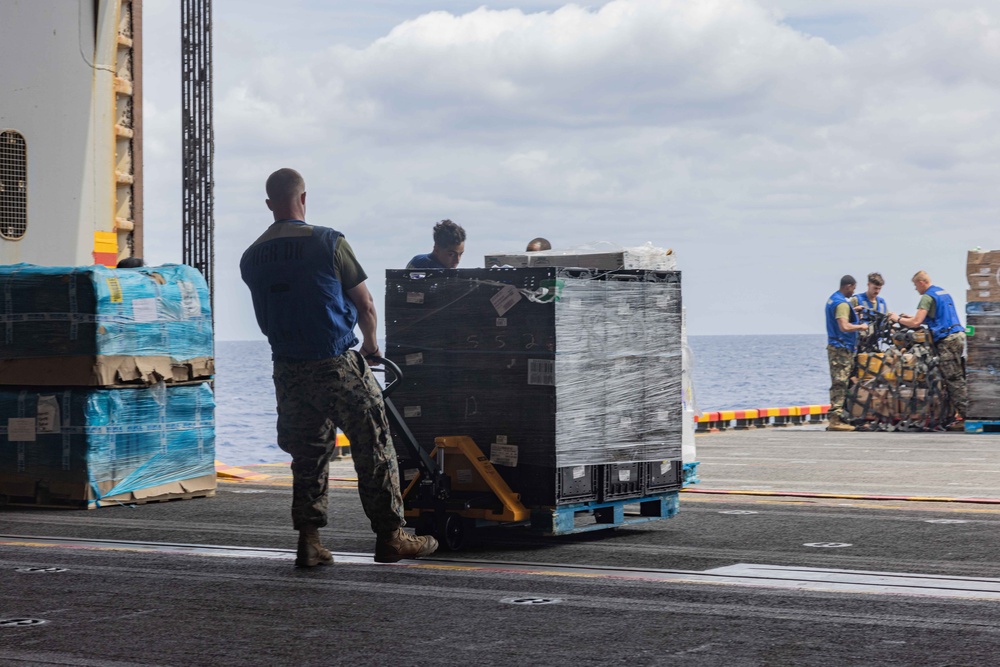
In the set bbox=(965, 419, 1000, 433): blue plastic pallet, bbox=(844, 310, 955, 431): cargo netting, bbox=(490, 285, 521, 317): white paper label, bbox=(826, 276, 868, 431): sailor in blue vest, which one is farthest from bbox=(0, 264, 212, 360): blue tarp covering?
bbox=(965, 419, 1000, 433): blue plastic pallet

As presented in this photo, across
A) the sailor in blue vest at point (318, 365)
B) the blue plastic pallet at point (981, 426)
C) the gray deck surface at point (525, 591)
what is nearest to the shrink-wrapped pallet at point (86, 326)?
the gray deck surface at point (525, 591)

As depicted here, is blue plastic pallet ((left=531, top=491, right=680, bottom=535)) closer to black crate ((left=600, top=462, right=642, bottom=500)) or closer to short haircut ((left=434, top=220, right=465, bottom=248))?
black crate ((left=600, top=462, right=642, bottom=500))

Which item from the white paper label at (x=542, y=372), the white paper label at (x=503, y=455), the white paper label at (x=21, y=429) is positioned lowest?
the white paper label at (x=503, y=455)

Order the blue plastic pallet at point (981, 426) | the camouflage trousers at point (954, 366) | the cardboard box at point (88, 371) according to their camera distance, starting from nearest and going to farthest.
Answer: the cardboard box at point (88, 371) < the blue plastic pallet at point (981, 426) < the camouflage trousers at point (954, 366)

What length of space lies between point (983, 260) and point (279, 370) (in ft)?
51.4

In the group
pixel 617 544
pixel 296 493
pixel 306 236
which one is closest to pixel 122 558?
pixel 296 493

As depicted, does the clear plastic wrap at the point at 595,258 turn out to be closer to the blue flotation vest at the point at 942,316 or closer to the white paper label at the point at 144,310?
the white paper label at the point at 144,310

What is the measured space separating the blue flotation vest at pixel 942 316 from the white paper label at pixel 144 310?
45.6ft

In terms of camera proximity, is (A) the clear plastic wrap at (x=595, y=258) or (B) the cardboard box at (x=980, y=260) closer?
(A) the clear plastic wrap at (x=595, y=258)

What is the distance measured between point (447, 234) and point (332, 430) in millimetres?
2297

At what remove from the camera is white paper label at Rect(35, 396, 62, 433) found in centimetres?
1104

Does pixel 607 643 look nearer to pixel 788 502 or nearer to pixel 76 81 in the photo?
pixel 788 502

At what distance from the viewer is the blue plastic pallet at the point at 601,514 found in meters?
8.34

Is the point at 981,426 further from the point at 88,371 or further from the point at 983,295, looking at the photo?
the point at 88,371
